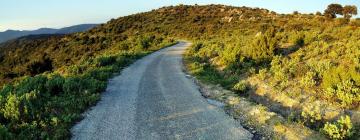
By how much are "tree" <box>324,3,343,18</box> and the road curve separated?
6181cm

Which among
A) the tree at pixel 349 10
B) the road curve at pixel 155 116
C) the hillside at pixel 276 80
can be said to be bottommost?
the road curve at pixel 155 116

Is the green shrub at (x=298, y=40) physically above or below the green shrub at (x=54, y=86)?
above

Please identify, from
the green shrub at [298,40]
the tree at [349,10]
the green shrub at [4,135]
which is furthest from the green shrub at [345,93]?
the tree at [349,10]

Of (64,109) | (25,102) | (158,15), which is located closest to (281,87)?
(64,109)

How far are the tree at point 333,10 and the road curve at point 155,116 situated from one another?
61.8 meters

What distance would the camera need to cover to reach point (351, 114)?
425 inches

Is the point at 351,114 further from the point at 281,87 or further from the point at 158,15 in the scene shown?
the point at 158,15

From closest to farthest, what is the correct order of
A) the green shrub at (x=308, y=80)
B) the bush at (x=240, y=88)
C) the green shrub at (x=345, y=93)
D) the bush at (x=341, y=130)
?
the bush at (x=341, y=130) < the green shrub at (x=345, y=93) < the green shrub at (x=308, y=80) < the bush at (x=240, y=88)

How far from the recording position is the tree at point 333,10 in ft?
229

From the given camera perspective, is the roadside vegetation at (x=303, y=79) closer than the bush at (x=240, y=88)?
Yes

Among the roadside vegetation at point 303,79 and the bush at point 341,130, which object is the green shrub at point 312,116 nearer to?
the roadside vegetation at point 303,79

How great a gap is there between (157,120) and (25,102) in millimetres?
4317

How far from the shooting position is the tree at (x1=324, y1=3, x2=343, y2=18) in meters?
69.8

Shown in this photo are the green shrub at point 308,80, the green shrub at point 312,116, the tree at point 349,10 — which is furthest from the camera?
the tree at point 349,10
